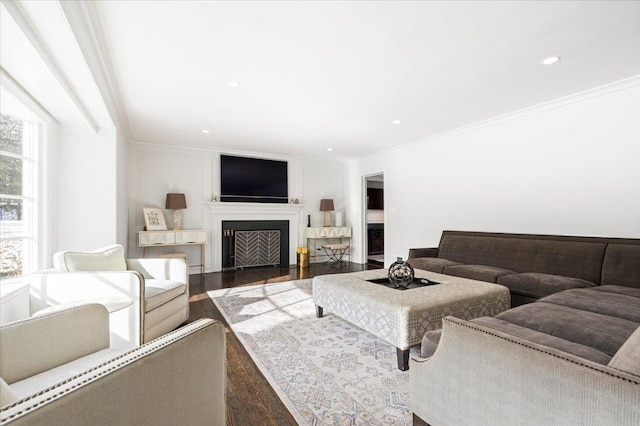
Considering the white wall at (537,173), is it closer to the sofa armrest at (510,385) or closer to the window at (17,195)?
the sofa armrest at (510,385)

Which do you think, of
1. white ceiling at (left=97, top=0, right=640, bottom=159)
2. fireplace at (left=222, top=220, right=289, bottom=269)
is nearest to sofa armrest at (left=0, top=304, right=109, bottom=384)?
white ceiling at (left=97, top=0, right=640, bottom=159)

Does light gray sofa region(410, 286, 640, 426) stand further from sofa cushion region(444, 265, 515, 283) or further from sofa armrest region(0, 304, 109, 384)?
sofa armrest region(0, 304, 109, 384)

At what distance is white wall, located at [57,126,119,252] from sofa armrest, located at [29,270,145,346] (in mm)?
1339

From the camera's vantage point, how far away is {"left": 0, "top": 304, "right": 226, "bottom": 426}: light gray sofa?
64cm

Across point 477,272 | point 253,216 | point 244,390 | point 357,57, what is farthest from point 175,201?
point 477,272

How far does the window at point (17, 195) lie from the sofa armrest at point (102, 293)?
2.18 ft

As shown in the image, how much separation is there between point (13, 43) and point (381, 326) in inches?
114

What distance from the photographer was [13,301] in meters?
2.28

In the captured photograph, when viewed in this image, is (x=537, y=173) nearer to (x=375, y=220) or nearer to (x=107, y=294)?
(x=107, y=294)

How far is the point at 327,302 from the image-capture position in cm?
291

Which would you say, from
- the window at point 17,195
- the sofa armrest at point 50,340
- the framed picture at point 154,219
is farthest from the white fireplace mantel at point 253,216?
the sofa armrest at point 50,340

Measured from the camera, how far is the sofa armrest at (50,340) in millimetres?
1152

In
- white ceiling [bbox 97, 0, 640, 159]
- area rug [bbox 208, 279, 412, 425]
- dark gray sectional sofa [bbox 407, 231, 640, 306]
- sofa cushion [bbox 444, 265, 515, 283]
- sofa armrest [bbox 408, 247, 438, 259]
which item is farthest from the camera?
sofa armrest [bbox 408, 247, 438, 259]

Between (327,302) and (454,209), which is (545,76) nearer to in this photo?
(454,209)
